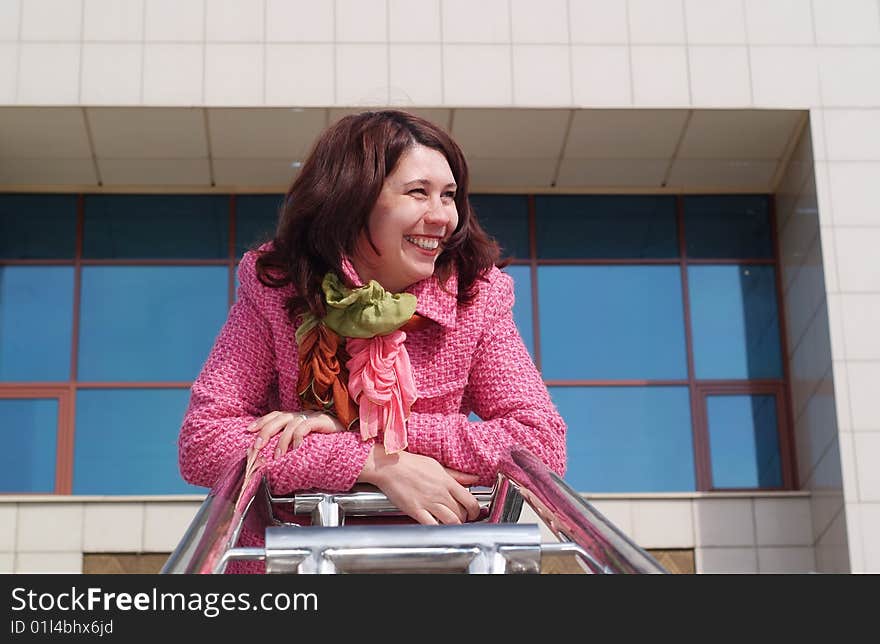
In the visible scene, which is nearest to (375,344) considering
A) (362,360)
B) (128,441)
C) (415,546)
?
(362,360)

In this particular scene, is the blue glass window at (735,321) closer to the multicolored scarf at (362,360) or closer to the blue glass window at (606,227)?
the blue glass window at (606,227)

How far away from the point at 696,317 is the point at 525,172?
1.98 m

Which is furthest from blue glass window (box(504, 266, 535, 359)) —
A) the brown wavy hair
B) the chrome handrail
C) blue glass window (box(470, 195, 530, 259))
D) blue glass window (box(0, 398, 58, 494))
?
the chrome handrail

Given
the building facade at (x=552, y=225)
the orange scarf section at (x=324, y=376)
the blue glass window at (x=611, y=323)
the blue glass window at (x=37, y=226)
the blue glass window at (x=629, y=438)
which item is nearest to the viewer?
the orange scarf section at (x=324, y=376)

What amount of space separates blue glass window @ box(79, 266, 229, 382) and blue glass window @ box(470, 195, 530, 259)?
2.39 metres

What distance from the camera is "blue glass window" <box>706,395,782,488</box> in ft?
40.0

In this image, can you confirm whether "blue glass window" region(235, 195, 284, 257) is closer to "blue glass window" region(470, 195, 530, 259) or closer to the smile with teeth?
"blue glass window" region(470, 195, 530, 259)

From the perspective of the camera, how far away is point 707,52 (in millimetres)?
11648

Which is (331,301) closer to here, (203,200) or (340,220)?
(340,220)

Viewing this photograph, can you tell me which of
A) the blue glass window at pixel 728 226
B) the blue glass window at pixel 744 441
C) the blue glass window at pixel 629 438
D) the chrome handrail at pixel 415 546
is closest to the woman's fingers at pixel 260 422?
the chrome handrail at pixel 415 546

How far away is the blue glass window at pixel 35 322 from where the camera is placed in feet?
40.0

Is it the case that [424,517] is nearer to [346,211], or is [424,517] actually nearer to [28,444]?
[346,211]

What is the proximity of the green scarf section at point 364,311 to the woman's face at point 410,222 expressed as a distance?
0.28 ft
